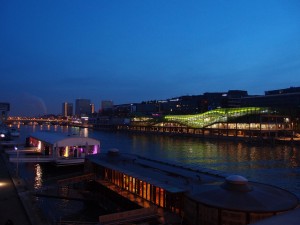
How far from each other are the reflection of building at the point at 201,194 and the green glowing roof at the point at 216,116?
285 feet

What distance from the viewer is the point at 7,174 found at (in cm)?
2928

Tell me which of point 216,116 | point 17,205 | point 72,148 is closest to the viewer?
point 17,205

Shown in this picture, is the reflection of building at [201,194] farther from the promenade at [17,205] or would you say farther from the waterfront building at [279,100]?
the waterfront building at [279,100]

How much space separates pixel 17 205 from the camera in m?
19.1

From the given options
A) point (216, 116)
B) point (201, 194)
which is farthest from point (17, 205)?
point (216, 116)

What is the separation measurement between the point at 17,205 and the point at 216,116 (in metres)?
101

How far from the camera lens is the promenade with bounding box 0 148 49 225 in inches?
651

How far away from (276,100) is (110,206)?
420 ft

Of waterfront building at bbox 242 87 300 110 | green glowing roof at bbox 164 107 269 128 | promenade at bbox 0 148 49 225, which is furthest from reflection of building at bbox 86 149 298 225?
waterfront building at bbox 242 87 300 110

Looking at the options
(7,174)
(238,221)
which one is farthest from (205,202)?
(7,174)

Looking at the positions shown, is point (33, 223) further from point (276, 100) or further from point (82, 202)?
point (276, 100)

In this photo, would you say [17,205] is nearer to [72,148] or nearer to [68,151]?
[72,148]

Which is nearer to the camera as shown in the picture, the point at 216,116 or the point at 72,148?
the point at 72,148

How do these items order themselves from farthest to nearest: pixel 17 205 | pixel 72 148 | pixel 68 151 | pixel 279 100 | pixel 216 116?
pixel 279 100 → pixel 216 116 → pixel 68 151 → pixel 72 148 → pixel 17 205
